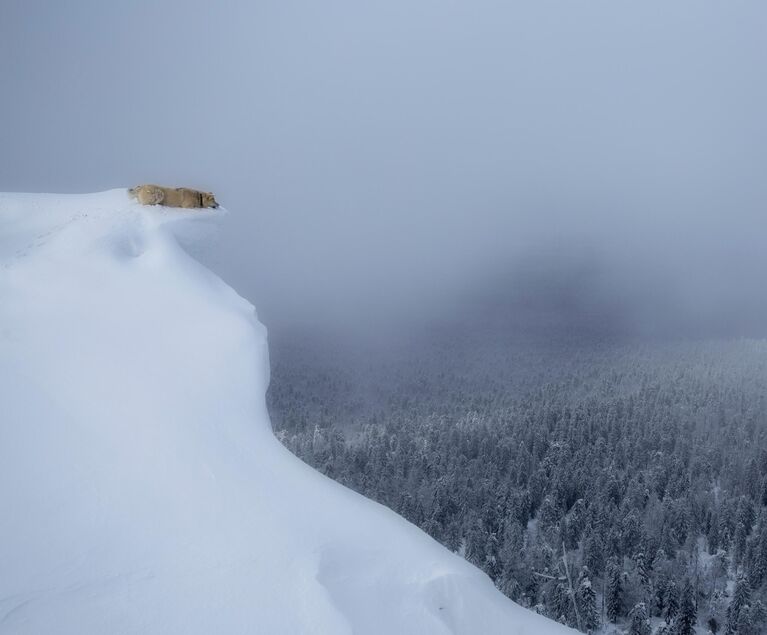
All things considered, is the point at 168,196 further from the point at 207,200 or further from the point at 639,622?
the point at 639,622

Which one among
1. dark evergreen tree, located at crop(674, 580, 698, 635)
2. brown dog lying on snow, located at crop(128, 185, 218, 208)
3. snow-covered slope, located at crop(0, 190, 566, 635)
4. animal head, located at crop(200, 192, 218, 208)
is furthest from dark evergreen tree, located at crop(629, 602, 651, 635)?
brown dog lying on snow, located at crop(128, 185, 218, 208)

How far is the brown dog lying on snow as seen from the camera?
24.5 m

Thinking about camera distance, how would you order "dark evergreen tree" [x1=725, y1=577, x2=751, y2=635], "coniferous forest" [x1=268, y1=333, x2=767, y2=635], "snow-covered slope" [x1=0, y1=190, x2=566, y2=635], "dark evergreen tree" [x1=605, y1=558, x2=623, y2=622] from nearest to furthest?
1. "snow-covered slope" [x1=0, y1=190, x2=566, y2=635]
2. "dark evergreen tree" [x1=725, y1=577, x2=751, y2=635]
3. "dark evergreen tree" [x1=605, y1=558, x2=623, y2=622]
4. "coniferous forest" [x1=268, y1=333, x2=767, y2=635]

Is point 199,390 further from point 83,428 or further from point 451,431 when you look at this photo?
point 451,431

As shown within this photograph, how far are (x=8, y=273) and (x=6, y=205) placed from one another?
736 centimetres

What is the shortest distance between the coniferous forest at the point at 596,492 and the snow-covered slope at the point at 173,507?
58138 millimetres

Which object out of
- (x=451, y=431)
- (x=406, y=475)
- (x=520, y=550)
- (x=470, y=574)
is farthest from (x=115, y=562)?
(x=451, y=431)

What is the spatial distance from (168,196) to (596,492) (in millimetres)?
94763

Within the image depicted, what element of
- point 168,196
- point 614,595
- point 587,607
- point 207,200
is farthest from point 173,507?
point 614,595

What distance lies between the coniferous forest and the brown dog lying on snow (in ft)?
183

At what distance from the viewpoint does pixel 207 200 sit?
26234 millimetres

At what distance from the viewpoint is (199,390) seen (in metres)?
13.6

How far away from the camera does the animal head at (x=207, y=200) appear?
25.9m

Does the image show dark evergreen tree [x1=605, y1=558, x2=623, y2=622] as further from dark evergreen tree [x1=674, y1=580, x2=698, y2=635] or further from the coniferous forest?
dark evergreen tree [x1=674, y1=580, x2=698, y2=635]
